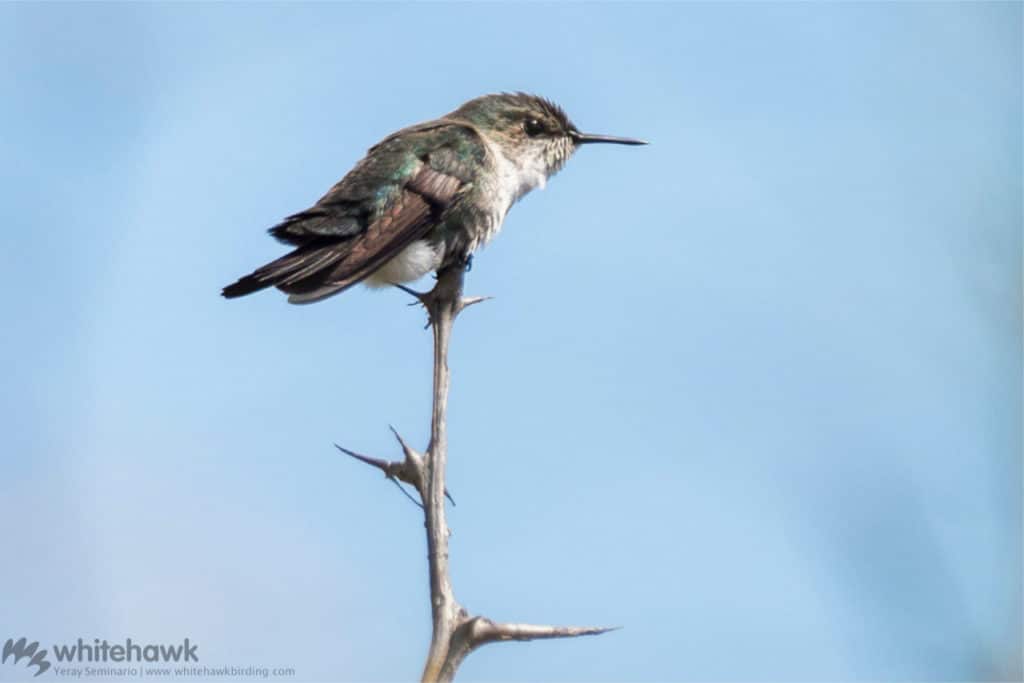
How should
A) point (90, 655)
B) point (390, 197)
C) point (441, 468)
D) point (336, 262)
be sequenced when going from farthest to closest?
1. point (390, 197)
2. point (336, 262)
3. point (90, 655)
4. point (441, 468)

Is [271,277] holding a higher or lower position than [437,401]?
higher

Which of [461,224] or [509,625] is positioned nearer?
[509,625]

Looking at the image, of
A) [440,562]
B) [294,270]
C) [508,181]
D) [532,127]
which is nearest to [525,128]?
[532,127]

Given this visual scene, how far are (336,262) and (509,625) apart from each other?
2260 mm

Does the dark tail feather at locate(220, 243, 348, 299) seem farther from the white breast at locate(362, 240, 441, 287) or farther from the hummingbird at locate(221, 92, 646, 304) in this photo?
the white breast at locate(362, 240, 441, 287)

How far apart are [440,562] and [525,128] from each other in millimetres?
3771

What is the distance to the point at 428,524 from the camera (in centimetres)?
416

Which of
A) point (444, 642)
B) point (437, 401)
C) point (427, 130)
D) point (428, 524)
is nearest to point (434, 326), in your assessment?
point (437, 401)

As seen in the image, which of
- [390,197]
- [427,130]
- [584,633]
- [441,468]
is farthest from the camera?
[427,130]

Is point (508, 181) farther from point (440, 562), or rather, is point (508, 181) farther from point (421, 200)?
point (440, 562)

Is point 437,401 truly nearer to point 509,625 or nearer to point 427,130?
point 509,625

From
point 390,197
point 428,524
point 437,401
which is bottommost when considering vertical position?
point 428,524

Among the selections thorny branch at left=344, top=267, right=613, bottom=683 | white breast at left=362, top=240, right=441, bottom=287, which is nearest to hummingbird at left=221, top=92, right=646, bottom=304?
white breast at left=362, top=240, right=441, bottom=287

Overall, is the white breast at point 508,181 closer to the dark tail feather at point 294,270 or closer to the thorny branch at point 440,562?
the dark tail feather at point 294,270
